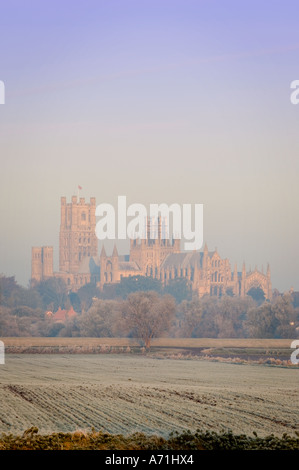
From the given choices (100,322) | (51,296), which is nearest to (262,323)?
(100,322)

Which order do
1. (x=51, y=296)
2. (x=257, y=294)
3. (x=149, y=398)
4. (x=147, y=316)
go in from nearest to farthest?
(x=149, y=398) < (x=147, y=316) < (x=257, y=294) < (x=51, y=296)

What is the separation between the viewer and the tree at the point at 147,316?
263 feet

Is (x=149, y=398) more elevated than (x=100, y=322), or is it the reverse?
(x=149, y=398)

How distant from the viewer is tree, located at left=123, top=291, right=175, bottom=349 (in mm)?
80312

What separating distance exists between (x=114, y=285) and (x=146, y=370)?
449ft

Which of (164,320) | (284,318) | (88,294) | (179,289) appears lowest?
(88,294)

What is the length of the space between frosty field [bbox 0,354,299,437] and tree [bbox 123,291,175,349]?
2224cm

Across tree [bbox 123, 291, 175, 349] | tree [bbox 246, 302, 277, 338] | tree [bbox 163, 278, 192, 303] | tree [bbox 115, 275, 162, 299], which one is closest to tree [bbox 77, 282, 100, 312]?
tree [bbox 115, 275, 162, 299]

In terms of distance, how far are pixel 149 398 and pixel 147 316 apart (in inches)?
1820

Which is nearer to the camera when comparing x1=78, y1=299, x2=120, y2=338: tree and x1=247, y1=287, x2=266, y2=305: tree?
x1=78, y1=299, x2=120, y2=338: tree

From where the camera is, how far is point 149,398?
1374 inches

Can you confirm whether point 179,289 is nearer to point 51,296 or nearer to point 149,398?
point 51,296

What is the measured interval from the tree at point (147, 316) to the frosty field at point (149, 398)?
22.2 metres

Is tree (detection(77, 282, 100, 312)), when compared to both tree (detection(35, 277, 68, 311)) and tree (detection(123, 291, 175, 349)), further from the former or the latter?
tree (detection(123, 291, 175, 349))
